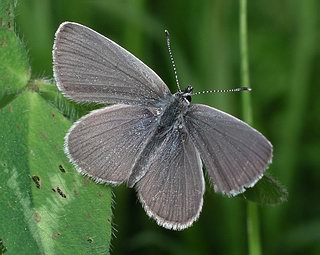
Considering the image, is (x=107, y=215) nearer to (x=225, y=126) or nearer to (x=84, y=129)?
(x=84, y=129)

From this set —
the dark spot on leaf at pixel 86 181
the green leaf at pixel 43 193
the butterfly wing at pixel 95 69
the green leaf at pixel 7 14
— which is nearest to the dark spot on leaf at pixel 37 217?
the green leaf at pixel 43 193

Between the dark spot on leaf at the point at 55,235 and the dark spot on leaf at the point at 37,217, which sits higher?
the dark spot on leaf at the point at 37,217

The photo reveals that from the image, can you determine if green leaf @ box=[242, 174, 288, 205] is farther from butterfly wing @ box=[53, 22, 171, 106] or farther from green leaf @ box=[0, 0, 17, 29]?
green leaf @ box=[0, 0, 17, 29]

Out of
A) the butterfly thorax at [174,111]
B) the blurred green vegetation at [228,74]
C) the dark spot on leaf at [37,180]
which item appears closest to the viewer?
the dark spot on leaf at [37,180]

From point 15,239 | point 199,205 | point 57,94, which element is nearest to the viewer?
point 15,239

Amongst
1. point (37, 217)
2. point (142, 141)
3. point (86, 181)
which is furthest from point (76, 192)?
point (142, 141)

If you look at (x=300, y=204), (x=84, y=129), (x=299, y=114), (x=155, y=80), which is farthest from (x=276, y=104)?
(x=84, y=129)

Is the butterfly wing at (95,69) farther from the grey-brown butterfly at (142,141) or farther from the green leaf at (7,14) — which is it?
the green leaf at (7,14)
